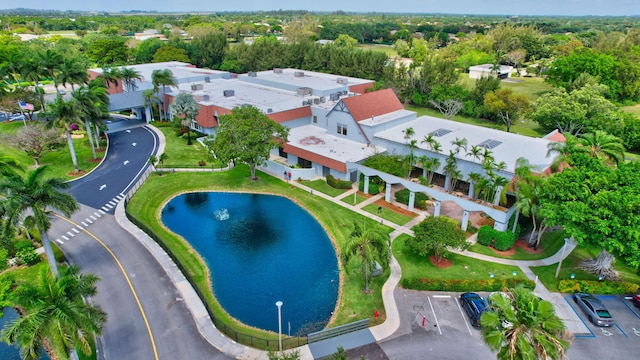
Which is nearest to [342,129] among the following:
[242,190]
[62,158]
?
[242,190]

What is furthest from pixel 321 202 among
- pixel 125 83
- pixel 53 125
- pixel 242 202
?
pixel 125 83

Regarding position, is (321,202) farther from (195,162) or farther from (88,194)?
(88,194)

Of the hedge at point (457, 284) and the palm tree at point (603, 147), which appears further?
the palm tree at point (603, 147)

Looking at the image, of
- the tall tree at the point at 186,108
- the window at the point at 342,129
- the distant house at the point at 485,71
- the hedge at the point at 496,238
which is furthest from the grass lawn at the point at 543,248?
the distant house at the point at 485,71

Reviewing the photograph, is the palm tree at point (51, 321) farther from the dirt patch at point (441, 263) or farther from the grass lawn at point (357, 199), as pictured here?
the grass lawn at point (357, 199)

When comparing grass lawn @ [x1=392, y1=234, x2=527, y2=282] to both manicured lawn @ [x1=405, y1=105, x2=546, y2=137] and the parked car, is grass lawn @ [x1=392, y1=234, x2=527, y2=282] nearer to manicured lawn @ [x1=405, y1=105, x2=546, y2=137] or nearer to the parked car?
the parked car

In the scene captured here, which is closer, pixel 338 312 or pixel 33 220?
pixel 33 220
